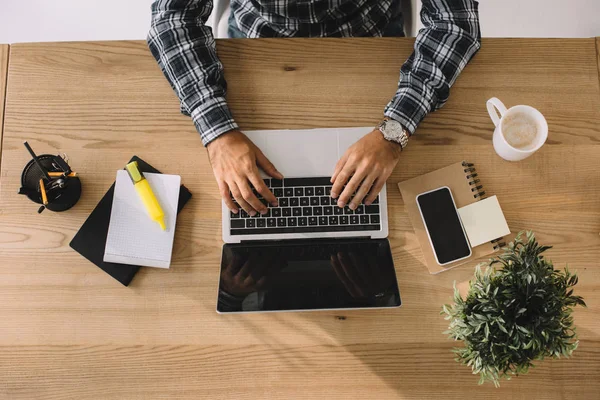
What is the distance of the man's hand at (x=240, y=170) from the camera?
2.99 ft

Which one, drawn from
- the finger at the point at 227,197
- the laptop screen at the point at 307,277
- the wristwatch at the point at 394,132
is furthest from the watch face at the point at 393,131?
the finger at the point at 227,197

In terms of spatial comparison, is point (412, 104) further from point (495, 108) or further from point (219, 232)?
point (219, 232)

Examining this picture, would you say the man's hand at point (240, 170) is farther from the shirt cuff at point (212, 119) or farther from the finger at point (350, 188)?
the finger at point (350, 188)

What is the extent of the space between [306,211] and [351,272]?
0.52ft

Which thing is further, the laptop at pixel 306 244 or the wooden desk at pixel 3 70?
the wooden desk at pixel 3 70

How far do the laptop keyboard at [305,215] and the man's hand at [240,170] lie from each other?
19 millimetres

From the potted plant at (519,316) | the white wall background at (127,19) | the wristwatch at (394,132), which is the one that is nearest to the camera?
the potted plant at (519,316)

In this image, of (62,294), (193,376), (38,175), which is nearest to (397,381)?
(193,376)

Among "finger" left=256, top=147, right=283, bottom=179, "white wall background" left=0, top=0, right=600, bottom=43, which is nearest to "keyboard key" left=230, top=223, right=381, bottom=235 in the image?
"finger" left=256, top=147, right=283, bottom=179

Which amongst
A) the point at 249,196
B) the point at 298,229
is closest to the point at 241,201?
the point at 249,196

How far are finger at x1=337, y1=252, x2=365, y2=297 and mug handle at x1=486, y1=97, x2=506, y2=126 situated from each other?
43cm

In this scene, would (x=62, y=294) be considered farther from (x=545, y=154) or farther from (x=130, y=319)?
(x=545, y=154)

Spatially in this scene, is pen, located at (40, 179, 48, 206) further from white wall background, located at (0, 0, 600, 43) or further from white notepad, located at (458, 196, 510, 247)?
white wall background, located at (0, 0, 600, 43)

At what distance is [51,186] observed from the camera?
90cm
